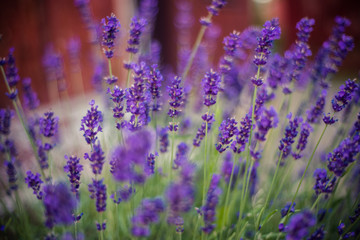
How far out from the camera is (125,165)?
78cm

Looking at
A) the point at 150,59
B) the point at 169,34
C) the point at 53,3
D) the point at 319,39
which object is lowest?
the point at 319,39

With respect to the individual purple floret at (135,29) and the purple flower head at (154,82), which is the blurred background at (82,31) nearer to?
the individual purple floret at (135,29)

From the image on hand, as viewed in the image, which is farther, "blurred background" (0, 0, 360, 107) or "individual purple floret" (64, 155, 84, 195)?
"blurred background" (0, 0, 360, 107)

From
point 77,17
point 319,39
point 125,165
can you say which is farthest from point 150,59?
point 319,39

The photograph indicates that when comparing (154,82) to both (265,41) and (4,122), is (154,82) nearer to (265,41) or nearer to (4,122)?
(265,41)

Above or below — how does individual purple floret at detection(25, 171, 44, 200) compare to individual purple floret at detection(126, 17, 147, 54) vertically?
below

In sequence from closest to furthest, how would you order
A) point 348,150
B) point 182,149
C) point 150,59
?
point 348,150 < point 182,149 < point 150,59

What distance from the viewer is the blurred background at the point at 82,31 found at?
243cm

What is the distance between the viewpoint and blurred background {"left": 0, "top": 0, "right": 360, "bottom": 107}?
243 centimetres

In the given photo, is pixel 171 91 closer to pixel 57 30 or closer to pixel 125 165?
pixel 125 165

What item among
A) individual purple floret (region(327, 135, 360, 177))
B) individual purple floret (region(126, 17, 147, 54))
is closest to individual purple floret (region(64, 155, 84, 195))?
individual purple floret (region(126, 17, 147, 54))

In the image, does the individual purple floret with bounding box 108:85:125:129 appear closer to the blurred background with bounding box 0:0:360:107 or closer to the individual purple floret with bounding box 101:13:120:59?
the individual purple floret with bounding box 101:13:120:59

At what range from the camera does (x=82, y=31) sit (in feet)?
15.8

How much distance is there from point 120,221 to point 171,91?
1155mm
